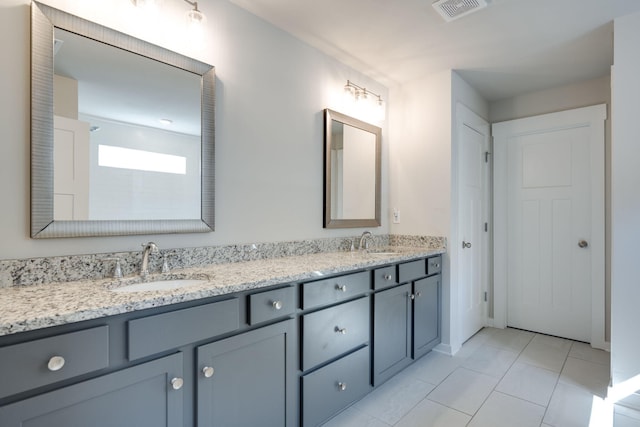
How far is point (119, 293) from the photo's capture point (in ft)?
3.70

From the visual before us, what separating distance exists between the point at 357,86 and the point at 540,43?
1.33 metres

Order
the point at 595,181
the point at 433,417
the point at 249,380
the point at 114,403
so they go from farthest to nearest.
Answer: the point at 595,181
the point at 433,417
the point at 249,380
the point at 114,403

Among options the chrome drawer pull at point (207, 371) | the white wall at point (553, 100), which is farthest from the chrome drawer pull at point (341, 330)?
the white wall at point (553, 100)

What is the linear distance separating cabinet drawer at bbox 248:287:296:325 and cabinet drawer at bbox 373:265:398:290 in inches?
26.6

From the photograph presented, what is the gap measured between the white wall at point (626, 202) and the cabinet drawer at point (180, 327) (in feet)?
7.57

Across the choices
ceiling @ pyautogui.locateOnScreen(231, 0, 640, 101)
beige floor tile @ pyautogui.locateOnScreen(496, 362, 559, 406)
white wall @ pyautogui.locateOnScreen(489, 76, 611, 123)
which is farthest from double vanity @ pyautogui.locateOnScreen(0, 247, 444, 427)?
white wall @ pyautogui.locateOnScreen(489, 76, 611, 123)

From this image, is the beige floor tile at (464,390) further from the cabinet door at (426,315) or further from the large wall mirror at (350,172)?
the large wall mirror at (350,172)

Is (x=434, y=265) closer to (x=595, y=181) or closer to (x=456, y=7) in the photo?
(x=595, y=181)

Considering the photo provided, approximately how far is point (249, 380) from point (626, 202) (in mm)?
2383

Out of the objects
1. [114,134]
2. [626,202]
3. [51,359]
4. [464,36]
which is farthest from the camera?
[464,36]

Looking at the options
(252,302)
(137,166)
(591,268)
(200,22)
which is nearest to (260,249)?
(252,302)

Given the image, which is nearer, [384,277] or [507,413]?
[507,413]

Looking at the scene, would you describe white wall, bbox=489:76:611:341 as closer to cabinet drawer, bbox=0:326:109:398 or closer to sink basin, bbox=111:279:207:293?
sink basin, bbox=111:279:207:293

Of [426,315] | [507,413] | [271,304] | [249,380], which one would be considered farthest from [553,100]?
[249,380]
